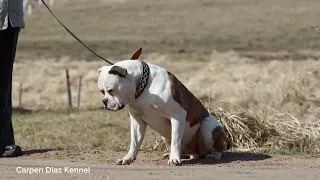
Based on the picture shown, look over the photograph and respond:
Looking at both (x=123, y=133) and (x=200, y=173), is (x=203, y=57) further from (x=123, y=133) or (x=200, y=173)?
(x=200, y=173)

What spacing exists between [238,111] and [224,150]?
2.67 m

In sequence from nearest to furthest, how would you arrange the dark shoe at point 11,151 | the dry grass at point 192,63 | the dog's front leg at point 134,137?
the dog's front leg at point 134,137, the dark shoe at point 11,151, the dry grass at point 192,63

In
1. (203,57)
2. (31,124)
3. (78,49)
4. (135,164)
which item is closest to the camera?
(135,164)

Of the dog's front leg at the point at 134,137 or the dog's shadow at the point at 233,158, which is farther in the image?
the dog's shadow at the point at 233,158

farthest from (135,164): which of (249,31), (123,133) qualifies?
(249,31)

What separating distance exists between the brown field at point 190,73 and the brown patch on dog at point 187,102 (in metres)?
0.53

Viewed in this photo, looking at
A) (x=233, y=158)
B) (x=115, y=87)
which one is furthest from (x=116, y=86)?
(x=233, y=158)

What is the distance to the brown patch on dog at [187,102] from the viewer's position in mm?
9172

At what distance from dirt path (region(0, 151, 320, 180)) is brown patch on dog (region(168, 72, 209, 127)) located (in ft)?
1.67

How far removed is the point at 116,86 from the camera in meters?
8.80

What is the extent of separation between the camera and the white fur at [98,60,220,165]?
28.9ft

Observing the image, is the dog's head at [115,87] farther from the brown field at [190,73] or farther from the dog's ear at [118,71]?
the brown field at [190,73]

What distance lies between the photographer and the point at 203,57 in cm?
4175

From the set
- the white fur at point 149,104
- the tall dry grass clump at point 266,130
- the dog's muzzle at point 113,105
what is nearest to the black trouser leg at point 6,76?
the white fur at point 149,104
